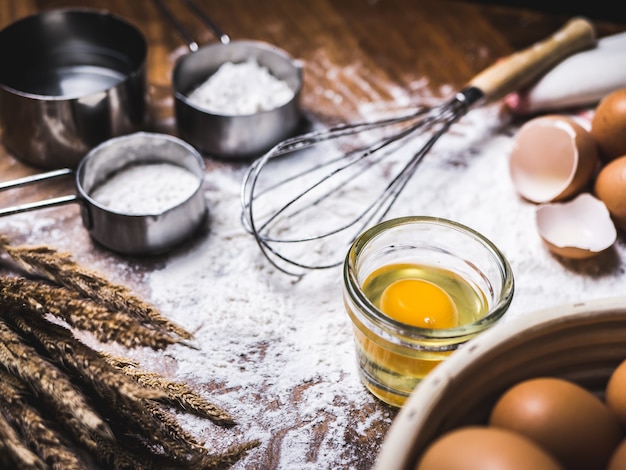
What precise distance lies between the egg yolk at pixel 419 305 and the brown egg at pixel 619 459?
26 centimetres

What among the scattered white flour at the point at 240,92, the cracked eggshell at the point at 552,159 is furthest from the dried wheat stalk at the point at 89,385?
the cracked eggshell at the point at 552,159

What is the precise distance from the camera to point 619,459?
497 mm

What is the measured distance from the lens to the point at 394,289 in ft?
2.53

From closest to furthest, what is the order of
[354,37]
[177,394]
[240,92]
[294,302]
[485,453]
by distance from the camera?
[485,453]
[177,394]
[294,302]
[240,92]
[354,37]

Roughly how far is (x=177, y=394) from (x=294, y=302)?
8.7 inches

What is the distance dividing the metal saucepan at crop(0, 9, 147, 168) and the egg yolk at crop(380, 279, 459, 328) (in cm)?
51

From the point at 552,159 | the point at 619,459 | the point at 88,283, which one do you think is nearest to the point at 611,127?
the point at 552,159

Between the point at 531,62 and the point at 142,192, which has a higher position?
the point at 531,62

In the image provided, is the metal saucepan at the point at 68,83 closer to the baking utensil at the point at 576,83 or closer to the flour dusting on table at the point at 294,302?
the flour dusting on table at the point at 294,302

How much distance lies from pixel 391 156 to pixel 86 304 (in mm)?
599

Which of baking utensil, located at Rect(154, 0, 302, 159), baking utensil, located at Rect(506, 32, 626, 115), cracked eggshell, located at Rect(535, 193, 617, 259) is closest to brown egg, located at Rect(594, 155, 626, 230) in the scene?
cracked eggshell, located at Rect(535, 193, 617, 259)

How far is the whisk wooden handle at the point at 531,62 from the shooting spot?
1121 millimetres

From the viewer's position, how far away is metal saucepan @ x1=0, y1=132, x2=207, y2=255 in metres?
0.88

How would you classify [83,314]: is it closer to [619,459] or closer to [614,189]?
[619,459]
